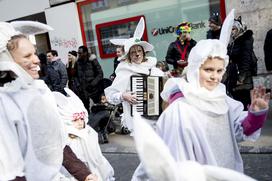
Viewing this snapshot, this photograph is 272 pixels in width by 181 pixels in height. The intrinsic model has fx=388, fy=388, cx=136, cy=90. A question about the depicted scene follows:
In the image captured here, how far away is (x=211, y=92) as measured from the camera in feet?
8.45

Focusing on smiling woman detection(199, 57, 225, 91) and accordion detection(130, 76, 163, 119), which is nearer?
smiling woman detection(199, 57, 225, 91)

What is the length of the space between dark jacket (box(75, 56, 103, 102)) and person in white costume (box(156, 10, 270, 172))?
5378 millimetres

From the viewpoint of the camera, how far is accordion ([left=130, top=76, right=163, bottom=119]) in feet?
17.6

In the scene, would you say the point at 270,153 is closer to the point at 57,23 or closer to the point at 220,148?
the point at 220,148

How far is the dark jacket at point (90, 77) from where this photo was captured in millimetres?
7941

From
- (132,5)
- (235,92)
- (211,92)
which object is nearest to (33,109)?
(211,92)

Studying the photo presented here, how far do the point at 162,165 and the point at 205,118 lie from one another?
133 centimetres

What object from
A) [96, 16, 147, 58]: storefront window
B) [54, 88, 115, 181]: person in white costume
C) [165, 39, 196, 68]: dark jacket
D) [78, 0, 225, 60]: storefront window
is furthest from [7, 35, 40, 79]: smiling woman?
[96, 16, 147, 58]: storefront window

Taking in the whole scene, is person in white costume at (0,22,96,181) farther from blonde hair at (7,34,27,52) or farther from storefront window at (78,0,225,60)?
storefront window at (78,0,225,60)

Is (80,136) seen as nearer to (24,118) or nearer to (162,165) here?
(24,118)

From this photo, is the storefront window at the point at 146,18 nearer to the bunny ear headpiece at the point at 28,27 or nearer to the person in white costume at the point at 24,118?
the bunny ear headpiece at the point at 28,27

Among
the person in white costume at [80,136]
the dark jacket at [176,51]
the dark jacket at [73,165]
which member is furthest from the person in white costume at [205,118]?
the dark jacket at [176,51]

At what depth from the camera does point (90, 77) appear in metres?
7.98

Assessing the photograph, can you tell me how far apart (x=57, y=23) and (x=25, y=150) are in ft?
33.5
